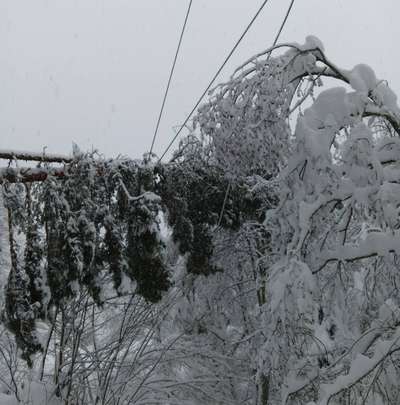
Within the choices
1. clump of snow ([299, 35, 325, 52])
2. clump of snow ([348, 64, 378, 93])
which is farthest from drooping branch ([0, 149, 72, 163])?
clump of snow ([348, 64, 378, 93])

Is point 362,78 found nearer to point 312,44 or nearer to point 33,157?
point 312,44

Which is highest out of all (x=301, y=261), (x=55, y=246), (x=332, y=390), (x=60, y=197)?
(x=60, y=197)

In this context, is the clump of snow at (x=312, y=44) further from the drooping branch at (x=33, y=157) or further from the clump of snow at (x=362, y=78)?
the drooping branch at (x=33, y=157)

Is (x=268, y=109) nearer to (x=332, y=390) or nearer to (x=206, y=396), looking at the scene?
(x=332, y=390)

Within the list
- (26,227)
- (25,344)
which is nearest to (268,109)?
(26,227)

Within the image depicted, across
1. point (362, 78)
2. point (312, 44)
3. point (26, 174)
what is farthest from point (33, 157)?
point (362, 78)

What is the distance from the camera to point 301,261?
15.5ft

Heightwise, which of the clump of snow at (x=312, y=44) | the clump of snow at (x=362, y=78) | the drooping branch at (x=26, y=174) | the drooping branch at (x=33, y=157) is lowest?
the drooping branch at (x=26, y=174)

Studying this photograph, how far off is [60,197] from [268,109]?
2.25m

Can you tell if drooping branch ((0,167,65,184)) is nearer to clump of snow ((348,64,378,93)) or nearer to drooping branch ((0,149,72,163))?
drooping branch ((0,149,72,163))

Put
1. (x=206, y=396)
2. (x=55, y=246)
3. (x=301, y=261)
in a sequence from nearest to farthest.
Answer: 1. (x=301, y=261)
2. (x=55, y=246)
3. (x=206, y=396)

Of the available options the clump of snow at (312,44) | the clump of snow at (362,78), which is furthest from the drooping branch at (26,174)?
the clump of snow at (362,78)

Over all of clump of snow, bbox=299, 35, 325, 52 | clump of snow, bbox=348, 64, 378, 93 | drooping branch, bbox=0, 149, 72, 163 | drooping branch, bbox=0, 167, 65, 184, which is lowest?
drooping branch, bbox=0, 167, 65, 184

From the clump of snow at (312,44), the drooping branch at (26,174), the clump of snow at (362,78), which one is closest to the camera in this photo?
the clump of snow at (362,78)
